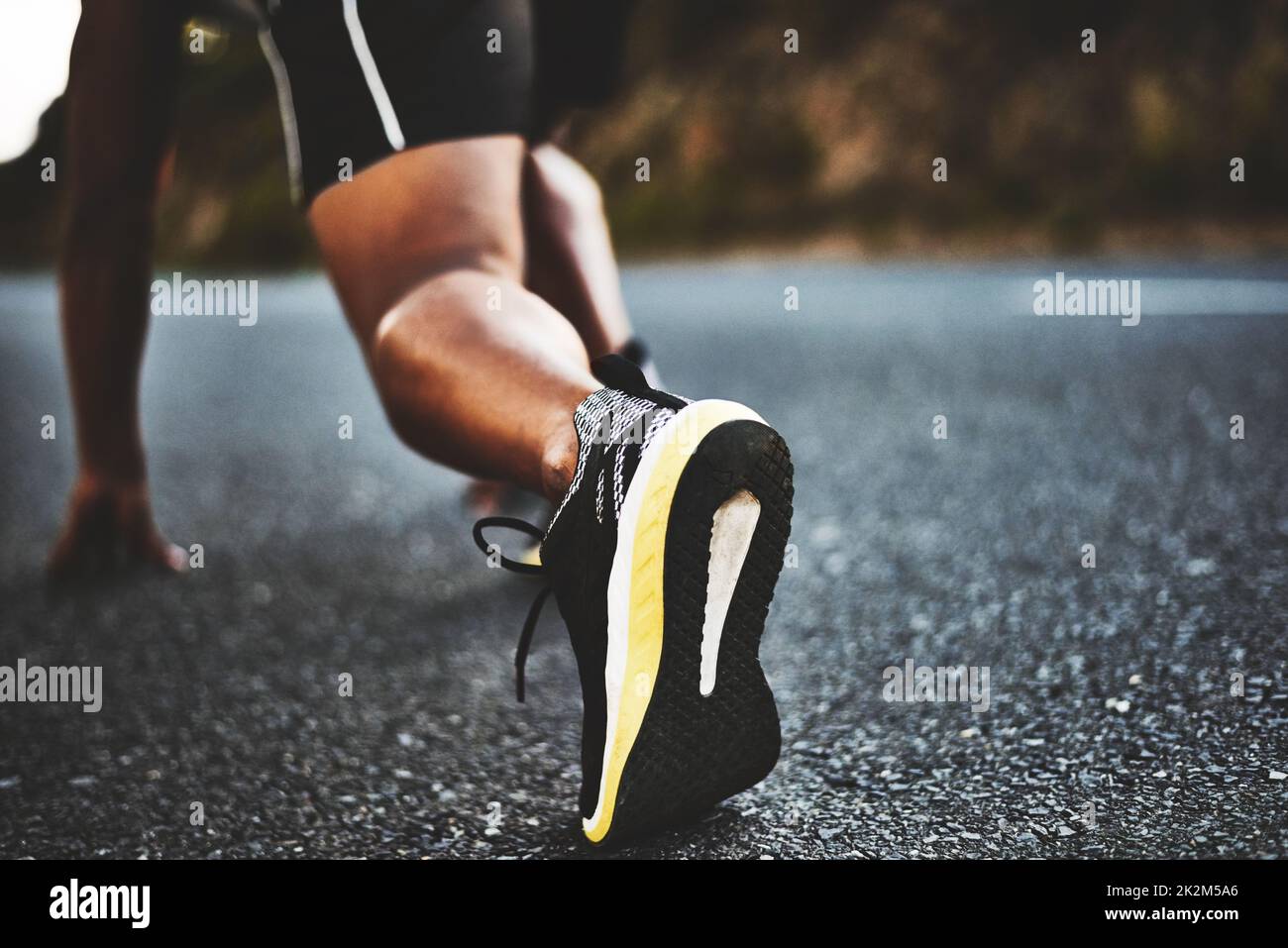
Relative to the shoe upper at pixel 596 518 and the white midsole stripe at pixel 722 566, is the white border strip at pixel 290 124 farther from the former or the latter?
the white midsole stripe at pixel 722 566

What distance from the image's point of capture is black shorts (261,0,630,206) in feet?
5.12

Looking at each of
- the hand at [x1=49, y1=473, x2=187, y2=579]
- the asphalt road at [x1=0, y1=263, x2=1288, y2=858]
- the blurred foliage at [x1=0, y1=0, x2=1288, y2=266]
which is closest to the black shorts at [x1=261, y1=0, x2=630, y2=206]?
the asphalt road at [x1=0, y1=263, x2=1288, y2=858]

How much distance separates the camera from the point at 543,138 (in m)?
2.31

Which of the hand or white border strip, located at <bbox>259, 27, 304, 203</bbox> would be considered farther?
the hand

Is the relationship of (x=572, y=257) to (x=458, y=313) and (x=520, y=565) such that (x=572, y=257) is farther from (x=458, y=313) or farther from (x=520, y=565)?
(x=520, y=565)

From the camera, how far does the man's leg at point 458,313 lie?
132cm

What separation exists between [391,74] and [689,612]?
0.81m

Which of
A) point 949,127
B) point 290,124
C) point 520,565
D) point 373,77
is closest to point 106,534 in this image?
point 290,124

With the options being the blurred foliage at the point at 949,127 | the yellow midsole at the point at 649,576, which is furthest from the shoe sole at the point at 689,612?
the blurred foliage at the point at 949,127

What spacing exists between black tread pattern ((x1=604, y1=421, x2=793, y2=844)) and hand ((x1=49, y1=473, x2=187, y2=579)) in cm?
146

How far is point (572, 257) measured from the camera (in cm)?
208

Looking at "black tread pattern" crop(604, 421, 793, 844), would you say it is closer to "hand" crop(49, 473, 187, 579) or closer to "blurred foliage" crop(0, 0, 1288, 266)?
"hand" crop(49, 473, 187, 579)
